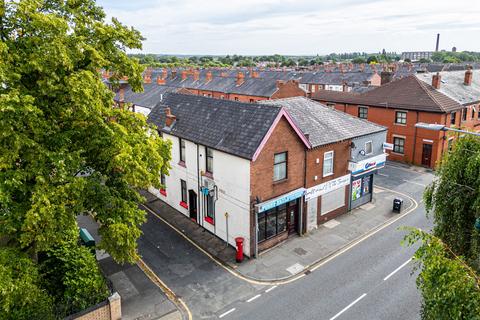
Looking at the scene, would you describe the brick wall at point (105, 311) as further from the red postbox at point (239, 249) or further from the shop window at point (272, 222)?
the shop window at point (272, 222)

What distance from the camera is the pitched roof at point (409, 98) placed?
36781 mm

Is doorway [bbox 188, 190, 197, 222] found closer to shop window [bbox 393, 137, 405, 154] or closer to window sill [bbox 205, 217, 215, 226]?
window sill [bbox 205, 217, 215, 226]

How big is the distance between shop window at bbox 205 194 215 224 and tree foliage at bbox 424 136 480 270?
13.8 m

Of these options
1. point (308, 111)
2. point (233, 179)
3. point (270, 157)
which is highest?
point (308, 111)

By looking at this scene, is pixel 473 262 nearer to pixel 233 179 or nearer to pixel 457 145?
pixel 457 145

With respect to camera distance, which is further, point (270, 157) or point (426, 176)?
point (426, 176)

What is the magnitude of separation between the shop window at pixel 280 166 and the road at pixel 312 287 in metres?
5.45

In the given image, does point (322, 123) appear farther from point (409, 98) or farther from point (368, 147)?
point (409, 98)

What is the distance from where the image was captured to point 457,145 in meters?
11.0

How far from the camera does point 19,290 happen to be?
11.2 m

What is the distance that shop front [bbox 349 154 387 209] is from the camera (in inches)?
1009

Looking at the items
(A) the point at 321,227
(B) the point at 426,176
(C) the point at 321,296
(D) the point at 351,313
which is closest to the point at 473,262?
(D) the point at 351,313

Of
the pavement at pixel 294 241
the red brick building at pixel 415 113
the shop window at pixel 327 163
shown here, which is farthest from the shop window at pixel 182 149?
the red brick building at pixel 415 113

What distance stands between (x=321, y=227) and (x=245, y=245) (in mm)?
6282
